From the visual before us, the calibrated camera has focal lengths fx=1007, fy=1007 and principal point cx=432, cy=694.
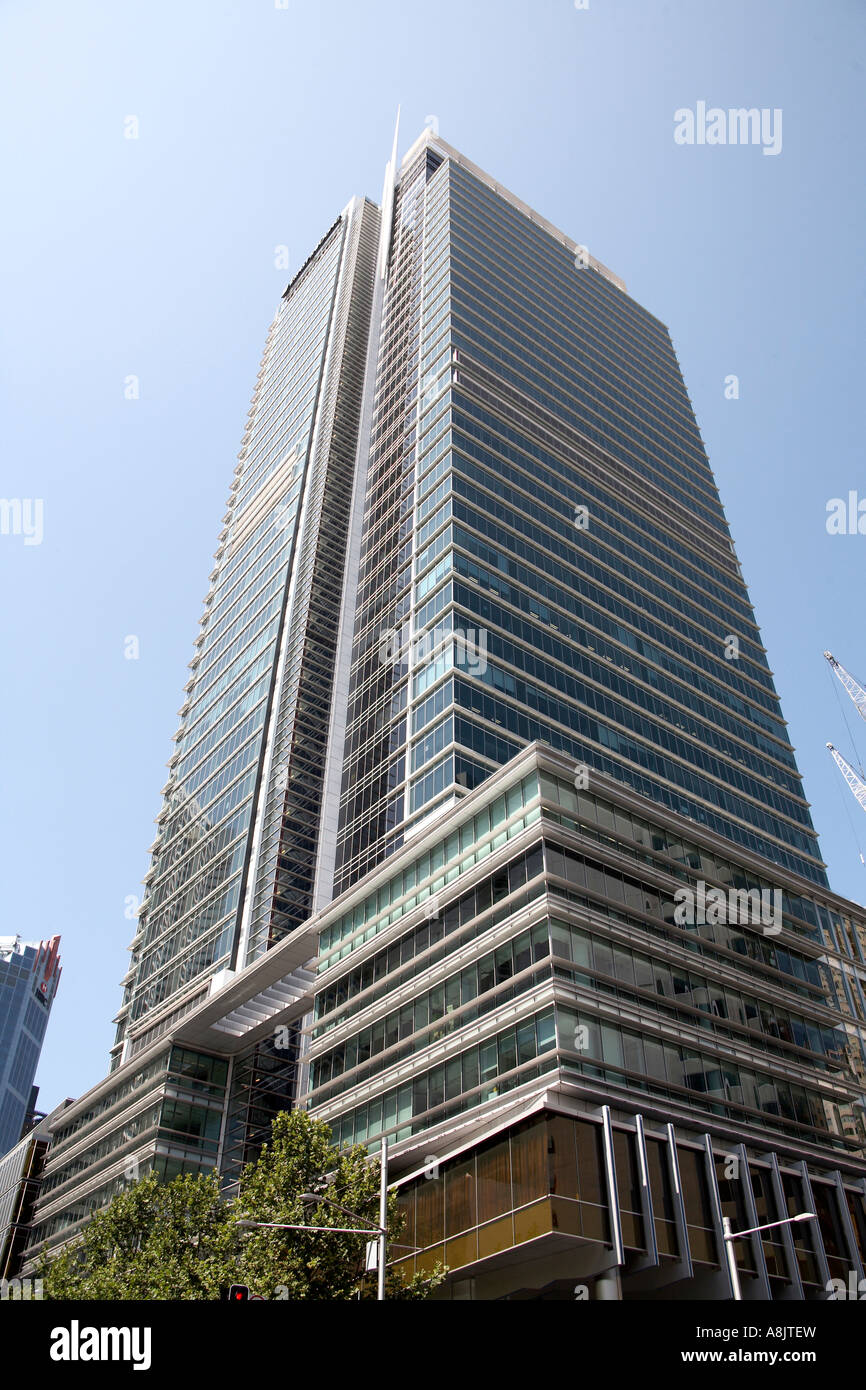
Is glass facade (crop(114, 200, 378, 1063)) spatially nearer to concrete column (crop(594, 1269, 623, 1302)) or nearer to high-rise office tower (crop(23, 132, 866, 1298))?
high-rise office tower (crop(23, 132, 866, 1298))

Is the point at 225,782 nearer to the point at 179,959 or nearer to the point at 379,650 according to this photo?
the point at 179,959

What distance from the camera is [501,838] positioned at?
49562 millimetres

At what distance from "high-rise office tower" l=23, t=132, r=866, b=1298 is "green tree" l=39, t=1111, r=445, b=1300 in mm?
6296

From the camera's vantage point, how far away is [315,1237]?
105 ft

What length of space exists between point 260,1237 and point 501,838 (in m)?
22.0

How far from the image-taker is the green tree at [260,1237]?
31438 mm

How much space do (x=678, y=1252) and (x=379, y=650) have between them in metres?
49.9

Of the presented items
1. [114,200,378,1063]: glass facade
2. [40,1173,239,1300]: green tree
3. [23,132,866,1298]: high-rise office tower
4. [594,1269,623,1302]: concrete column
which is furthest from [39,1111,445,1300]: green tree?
[114,200,378,1063]: glass facade

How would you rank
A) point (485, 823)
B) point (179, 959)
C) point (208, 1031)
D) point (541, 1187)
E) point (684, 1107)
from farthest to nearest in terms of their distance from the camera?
point (179, 959) → point (208, 1031) → point (485, 823) → point (684, 1107) → point (541, 1187)

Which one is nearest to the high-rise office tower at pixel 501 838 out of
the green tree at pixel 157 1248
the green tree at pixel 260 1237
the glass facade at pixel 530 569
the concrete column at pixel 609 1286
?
the concrete column at pixel 609 1286

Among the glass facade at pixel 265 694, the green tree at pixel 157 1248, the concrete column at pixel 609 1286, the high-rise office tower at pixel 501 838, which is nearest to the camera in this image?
the green tree at pixel 157 1248

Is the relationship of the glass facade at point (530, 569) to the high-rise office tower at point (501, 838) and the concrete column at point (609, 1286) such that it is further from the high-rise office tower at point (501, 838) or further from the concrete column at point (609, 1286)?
the concrete column at point (609, 1286)

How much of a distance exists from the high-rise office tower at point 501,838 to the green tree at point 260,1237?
6296 mm

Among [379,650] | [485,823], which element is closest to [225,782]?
[379,650]
